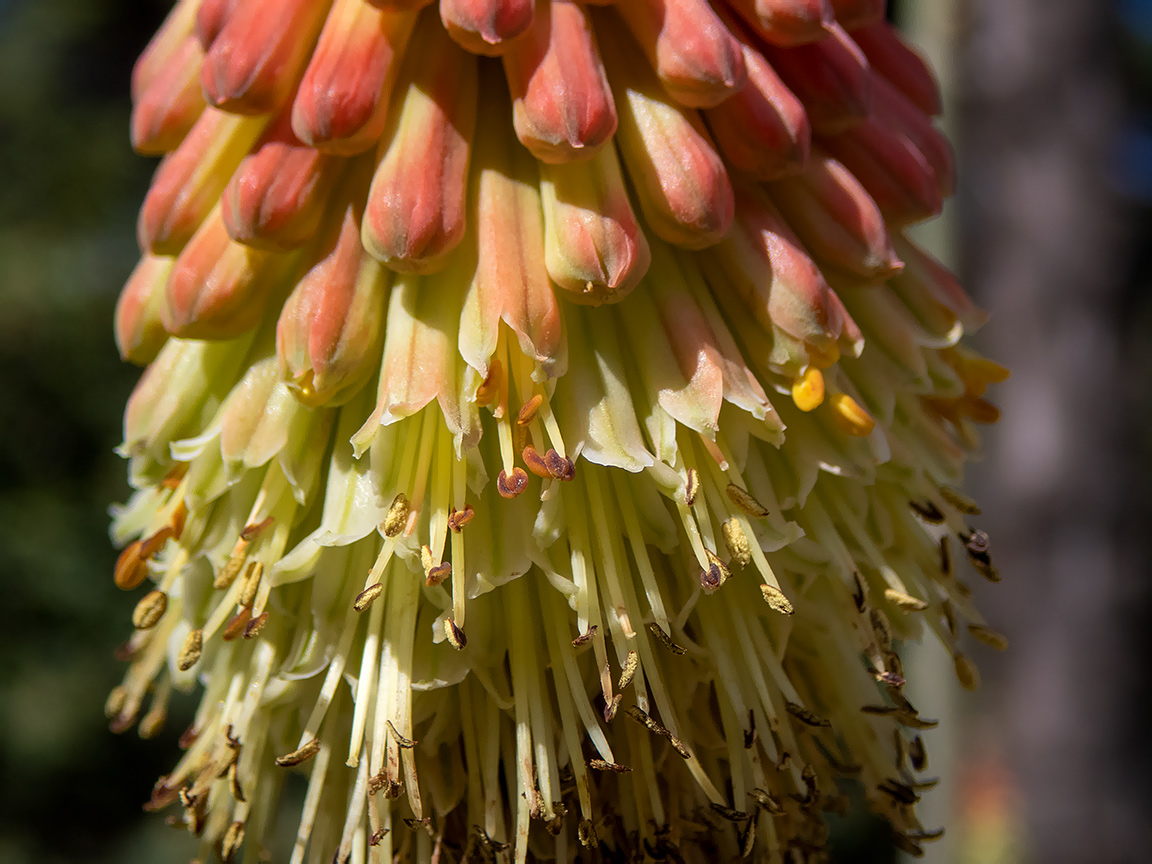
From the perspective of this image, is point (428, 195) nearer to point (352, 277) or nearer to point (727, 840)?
point (352, 277)

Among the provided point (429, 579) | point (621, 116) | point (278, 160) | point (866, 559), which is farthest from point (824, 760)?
point (278, 160)

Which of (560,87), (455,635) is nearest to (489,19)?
(560,87)

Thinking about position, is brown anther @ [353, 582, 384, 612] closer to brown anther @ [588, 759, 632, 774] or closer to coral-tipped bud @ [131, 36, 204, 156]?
brown anther @ [588, 759, 632, 774]

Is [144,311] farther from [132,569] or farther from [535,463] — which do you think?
[535,463]

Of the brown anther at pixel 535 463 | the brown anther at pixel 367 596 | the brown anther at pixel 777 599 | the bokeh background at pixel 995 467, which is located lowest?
the bokeh background at pixel 995 467

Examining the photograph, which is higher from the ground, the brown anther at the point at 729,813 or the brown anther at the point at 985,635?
the brown anther at the point at 985,635

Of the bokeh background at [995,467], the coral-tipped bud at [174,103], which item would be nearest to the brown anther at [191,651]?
the coral-tipped bud at [174,103]

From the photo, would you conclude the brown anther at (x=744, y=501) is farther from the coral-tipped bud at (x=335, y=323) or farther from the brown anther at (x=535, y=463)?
the coral-tipped bud at (x=335, y=323)

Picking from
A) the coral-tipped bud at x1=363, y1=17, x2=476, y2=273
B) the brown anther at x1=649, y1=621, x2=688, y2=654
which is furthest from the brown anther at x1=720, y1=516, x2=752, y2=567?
the coral-tipped bud at x1=363, y1=17, x2=476, y2=273
